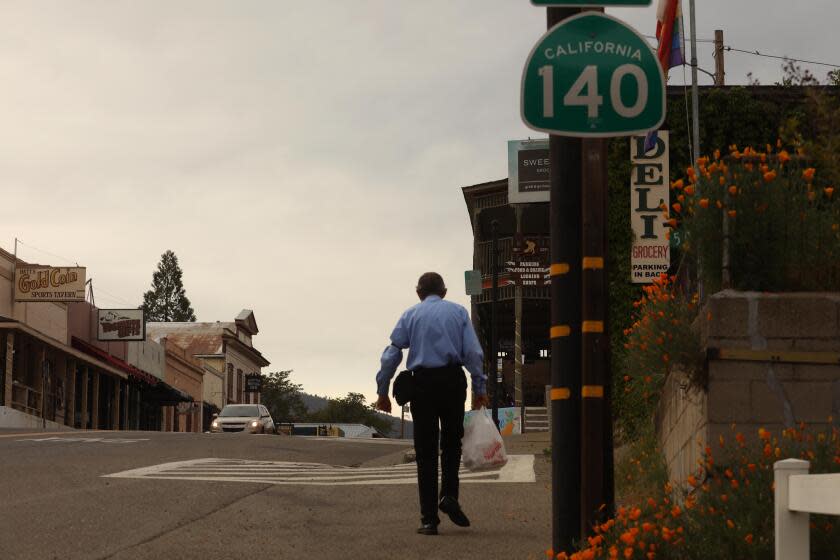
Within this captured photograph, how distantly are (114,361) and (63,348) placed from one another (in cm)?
648

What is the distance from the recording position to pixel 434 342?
364 inches

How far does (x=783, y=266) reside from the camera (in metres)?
8.24

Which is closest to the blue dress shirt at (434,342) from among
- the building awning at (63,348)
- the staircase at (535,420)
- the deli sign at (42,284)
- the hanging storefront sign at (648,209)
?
the hanging storefront sign at (648,209)

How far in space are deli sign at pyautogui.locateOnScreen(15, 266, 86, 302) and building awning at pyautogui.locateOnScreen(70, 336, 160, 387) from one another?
4.48 metres

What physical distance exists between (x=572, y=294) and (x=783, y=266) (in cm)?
233

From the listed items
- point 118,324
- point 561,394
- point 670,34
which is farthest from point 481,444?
point 118,324

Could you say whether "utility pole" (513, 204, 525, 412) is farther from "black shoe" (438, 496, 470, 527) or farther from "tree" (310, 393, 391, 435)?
"tree" (310, 393, 391, 435)

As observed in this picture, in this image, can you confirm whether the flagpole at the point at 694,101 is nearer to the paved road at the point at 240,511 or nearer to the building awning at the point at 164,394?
the paved road at the point at 240,511

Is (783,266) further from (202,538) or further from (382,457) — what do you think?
(382,457)

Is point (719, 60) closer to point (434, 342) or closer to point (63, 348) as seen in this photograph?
point (63, 348)

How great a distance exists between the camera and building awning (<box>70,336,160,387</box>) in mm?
52250

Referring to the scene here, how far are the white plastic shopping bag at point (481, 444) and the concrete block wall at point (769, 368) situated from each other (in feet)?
5.70

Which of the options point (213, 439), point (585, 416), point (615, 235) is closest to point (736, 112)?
point (615, 235)

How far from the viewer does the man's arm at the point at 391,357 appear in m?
9.38
